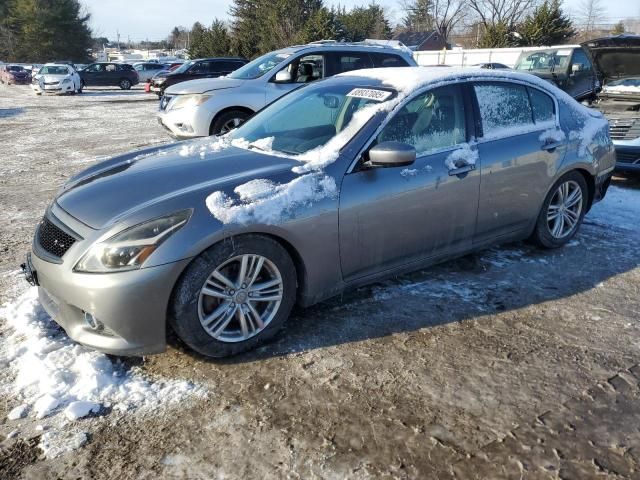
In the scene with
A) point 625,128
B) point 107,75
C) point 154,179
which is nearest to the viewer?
point 154,179

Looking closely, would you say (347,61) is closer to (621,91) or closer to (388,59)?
(388,59)

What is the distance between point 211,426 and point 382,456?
2.70ft

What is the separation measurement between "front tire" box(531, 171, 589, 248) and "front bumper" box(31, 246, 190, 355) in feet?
10.6

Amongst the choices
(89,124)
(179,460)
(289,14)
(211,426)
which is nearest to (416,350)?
(211,426)

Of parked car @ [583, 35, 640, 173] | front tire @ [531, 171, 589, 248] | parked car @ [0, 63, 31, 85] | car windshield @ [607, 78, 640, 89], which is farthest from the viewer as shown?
parked car @ [0, 63, 31, 85]

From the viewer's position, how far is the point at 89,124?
14.6 m

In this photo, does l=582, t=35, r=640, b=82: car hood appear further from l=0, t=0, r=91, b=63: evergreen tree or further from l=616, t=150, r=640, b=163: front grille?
l=0, t=0, r=91, b=63: evergreen tree

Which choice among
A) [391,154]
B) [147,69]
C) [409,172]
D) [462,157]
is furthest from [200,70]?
[391,154]

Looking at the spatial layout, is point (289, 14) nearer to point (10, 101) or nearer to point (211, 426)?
point (10, 101)

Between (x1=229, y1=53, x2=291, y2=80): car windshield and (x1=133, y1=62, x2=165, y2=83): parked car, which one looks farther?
(x1=133, y1=62, x2=165, y2=83): parked car

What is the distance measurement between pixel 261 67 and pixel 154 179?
6.63m

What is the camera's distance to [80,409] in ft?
8.78

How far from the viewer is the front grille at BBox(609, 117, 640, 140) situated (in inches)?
289

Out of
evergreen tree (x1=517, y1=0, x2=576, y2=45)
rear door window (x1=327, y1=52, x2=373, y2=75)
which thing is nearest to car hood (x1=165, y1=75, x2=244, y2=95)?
rear door window (x1=327, y1=52, x2=373, y2=75)
